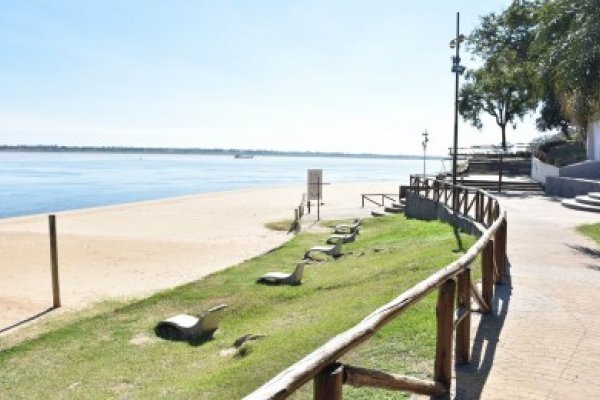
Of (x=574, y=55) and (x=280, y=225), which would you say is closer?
(x=574, y=55)

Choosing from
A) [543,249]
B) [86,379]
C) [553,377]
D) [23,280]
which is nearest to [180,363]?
[86,379]

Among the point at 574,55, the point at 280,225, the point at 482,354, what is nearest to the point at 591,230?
the point at 574,55

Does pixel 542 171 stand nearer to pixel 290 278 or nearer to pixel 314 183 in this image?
pixel 314 183

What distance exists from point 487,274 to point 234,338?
15.1 ft

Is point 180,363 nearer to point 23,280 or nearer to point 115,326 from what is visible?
point 115,326

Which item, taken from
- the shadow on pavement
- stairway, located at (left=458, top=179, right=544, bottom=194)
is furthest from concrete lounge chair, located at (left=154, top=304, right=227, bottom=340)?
stairway, located at (left=458, top=179, right=544, bottom=194)

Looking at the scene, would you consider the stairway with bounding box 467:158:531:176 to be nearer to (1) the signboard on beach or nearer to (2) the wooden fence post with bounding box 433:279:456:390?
(1) the signboard on beach

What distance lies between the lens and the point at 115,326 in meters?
11.5

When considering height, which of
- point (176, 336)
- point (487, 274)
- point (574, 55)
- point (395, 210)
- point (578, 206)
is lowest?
point (176, 336)

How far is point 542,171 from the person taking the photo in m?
31.8

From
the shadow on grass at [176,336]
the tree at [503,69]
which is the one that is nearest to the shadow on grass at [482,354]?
the shadow on grass at [176,336]

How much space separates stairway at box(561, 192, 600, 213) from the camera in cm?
1977

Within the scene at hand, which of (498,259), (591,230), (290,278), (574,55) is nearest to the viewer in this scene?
(498,259)

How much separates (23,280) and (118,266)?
313 cm
